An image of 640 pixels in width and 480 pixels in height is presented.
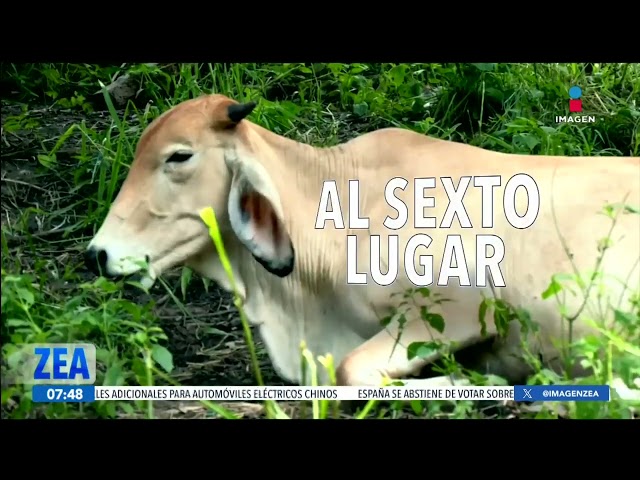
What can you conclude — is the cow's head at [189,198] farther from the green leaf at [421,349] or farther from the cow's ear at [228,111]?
the green leaf at [421,349]

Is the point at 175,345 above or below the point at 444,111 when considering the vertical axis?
below

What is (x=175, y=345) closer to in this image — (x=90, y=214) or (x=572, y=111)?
(x=90, y=214)

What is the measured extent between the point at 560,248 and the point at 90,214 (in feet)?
4.94

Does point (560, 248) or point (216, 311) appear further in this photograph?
point (216, 311)

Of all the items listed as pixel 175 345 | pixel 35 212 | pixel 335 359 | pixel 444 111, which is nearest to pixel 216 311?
pixel 175 345

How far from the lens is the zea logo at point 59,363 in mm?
3547

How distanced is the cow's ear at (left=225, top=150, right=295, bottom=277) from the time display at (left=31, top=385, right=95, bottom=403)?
0.67 metres

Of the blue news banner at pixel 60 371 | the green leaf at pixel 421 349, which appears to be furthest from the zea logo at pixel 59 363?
the green leaf at pixel 421 349

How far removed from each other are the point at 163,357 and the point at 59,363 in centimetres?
34

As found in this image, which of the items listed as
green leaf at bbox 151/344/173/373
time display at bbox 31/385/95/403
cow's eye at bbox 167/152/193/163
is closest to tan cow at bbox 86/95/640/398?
cow's eye at bbox 167/152/193/163

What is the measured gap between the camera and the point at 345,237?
3.60m

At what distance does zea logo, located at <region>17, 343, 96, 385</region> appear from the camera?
11.6 feet

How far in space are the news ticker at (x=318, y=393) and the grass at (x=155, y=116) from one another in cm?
4

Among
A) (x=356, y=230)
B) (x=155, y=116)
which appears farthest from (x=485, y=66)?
(x=155, y=116)
